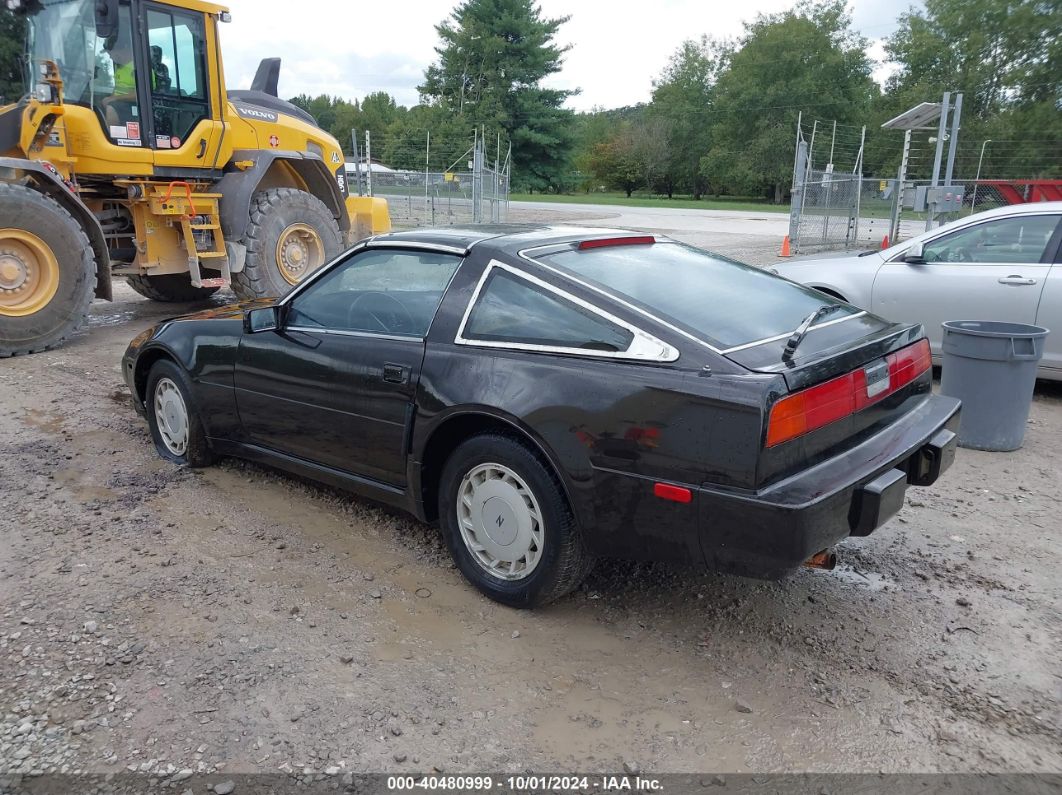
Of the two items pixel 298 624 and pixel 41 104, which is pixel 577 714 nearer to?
pixel 298 624

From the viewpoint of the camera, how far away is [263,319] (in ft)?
Result: 14.3

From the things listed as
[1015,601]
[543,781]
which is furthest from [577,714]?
[1015,601]

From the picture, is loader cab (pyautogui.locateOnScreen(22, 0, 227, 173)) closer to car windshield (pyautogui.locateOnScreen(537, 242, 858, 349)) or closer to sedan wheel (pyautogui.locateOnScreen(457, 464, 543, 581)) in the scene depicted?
car windshield (pyautogui.locateOnScreen(537, 242, 858, 349))

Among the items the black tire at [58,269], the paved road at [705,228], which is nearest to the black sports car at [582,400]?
the black tire at [58,269]

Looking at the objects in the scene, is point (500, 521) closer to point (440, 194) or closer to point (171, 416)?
point (171, 416)

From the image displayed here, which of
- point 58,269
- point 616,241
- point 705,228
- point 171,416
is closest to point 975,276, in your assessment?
point 616,241

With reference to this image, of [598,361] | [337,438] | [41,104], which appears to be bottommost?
[337,438]

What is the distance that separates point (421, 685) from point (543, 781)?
0.64 metres

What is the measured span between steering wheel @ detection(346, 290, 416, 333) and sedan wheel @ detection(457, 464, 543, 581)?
813mm

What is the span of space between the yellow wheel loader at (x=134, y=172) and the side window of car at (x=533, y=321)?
19.7ft

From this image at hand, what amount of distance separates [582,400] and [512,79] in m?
57.0

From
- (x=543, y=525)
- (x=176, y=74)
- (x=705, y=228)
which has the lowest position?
(x=705, y=228)

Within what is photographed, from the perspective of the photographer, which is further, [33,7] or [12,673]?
[33,7]

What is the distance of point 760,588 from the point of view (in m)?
3.72
